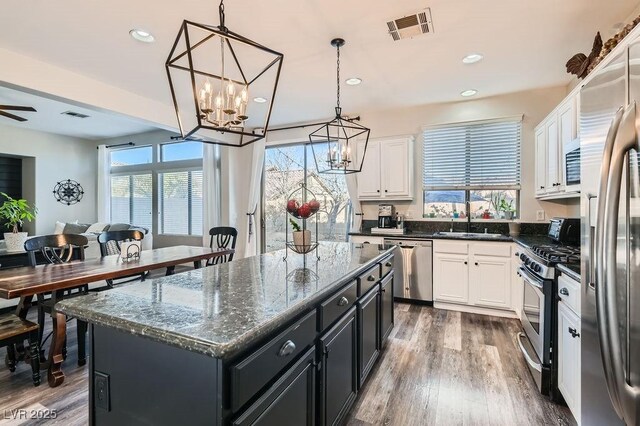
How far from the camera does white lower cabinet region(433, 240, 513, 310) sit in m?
3.70

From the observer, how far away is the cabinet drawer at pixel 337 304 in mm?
1528

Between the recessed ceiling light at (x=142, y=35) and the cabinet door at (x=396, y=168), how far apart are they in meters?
3.14

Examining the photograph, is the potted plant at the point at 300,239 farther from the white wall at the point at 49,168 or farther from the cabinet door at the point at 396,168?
the white wall at the point at 49,168

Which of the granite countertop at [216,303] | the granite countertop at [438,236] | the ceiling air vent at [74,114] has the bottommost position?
the granite countertop at [216,303]

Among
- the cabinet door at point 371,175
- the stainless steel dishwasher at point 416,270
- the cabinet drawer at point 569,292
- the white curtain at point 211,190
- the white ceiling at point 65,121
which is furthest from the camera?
the white curtain at point 211,190

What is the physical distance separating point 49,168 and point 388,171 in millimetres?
7689

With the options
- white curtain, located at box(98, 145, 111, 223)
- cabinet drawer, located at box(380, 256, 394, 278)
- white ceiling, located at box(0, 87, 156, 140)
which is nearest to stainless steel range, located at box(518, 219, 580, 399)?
cabinet drawer, located at box(380, 256, 394, 278)

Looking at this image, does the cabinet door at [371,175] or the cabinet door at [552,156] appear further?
the cabinet door at [371,175]

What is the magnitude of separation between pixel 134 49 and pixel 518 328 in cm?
488

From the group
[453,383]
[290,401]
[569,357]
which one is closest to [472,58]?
[569,357]

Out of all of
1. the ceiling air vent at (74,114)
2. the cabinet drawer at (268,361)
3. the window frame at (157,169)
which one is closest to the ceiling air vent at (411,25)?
the cabinet drawer at (268,361)

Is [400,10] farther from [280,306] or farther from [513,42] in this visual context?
[280,306]

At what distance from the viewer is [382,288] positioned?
2.60 meters

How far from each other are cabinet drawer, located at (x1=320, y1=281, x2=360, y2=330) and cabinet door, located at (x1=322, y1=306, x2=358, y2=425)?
1.8 inches
